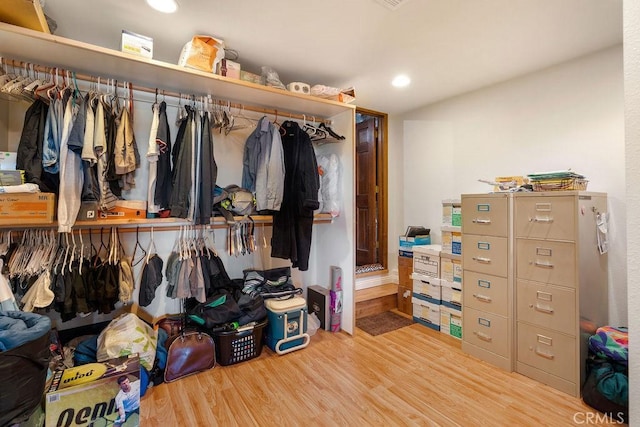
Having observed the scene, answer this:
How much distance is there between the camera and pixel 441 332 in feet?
9.35

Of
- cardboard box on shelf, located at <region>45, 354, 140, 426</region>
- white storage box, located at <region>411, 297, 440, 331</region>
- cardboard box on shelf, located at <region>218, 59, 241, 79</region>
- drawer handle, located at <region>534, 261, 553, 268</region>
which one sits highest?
cardboard box on shelf, located at <region>218, 59, 241, 79</region>

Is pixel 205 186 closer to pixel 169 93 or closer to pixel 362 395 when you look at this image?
pixel 169 93

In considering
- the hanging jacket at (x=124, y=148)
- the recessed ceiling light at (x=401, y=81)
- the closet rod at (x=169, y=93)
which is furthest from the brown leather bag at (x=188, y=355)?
the recessed ceiling light at (x=401, y=81)

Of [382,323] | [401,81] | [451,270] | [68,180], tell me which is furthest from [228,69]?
[382,323]

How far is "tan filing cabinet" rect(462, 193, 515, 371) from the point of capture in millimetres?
2201

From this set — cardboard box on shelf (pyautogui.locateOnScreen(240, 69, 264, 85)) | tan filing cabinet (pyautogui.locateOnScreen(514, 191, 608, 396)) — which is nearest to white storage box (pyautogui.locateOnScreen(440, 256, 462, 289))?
tan filing cabinet (pyautogui.locateOnScreen(514, 191, 608, 396))

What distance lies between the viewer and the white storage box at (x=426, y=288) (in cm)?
291

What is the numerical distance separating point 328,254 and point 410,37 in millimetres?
1974

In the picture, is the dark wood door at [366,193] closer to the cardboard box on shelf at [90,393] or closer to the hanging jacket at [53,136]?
the cardboard box on shelf at [90,393]

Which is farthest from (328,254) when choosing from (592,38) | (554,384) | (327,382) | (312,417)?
(592,38)

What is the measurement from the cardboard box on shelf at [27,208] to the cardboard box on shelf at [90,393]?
0.84 meters

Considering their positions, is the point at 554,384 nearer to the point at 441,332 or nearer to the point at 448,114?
the point at 441,332

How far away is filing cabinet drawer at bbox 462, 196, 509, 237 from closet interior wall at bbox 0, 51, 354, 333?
976 millimetres

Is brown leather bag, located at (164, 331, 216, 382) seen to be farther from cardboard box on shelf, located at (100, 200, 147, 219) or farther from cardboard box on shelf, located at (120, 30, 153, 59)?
cardboard box on shelf, located at (120, 30, 153, 59)
